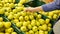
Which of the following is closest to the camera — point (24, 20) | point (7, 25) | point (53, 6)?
point (53, 6)

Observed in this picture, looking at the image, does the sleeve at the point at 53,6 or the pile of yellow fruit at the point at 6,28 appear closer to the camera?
the sleeve at the point at 53,6

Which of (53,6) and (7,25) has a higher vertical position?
(53,6)

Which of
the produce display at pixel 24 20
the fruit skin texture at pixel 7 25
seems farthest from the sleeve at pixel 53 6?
the fruit skin texture at pixel 7 25

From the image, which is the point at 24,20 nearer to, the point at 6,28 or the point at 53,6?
the point at 6,28

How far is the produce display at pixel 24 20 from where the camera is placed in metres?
2.04

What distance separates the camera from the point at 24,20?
2.22 metres

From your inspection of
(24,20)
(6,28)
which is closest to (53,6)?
(24,20)

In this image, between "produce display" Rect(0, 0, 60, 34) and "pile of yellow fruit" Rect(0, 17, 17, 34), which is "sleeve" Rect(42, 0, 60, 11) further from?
"pile of yellow fruit" Rect(0, 17, 17, 34)

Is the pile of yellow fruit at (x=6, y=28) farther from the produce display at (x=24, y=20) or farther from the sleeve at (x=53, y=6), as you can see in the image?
the sleeve at (x=53, y=6)

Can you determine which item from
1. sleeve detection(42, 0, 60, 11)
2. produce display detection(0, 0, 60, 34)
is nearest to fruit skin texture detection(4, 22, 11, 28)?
produce display detection(0, 0, 60, 34)

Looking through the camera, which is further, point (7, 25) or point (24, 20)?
point (24, 20)

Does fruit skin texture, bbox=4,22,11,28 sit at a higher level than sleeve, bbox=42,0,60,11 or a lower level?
lower

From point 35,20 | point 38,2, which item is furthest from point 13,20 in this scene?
point 38,2

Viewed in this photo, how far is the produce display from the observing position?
80.4 inches
